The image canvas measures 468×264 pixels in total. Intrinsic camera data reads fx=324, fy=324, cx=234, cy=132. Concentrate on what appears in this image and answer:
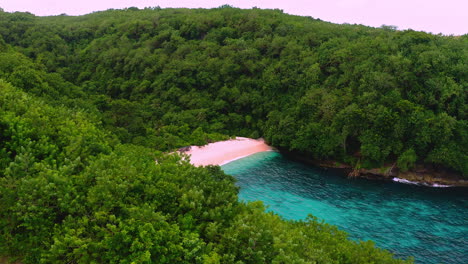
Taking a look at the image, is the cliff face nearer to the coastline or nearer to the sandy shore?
→ the coastline

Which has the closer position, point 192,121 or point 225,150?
point 225,150

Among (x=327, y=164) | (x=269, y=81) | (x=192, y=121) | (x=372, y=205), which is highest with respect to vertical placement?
(x=269, y=81)

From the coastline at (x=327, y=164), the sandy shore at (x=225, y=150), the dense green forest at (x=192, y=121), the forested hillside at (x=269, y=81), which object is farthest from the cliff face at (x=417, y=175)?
the sandy shore at (x=225, y=150)

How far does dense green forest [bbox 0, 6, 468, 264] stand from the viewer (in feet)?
40.1

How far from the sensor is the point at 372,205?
1262 inches

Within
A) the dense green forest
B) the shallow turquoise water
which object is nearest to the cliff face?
the dense green forest

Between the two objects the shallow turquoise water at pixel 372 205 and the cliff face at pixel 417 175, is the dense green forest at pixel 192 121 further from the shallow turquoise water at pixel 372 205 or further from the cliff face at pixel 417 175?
the shallow turquoise water at pixel 372 205

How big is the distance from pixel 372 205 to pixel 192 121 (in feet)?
95.2

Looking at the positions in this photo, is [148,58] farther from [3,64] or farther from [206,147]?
[3,64]

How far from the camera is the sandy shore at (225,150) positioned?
4112 cm

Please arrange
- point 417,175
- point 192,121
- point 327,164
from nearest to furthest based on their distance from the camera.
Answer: point 417,175
point 327,164
point 192,121

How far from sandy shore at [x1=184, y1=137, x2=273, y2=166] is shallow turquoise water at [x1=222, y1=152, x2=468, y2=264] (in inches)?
73.2

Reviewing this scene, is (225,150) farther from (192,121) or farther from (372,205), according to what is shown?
(372,205)

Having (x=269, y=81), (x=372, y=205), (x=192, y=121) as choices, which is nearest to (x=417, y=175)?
(x=372, y=205)
